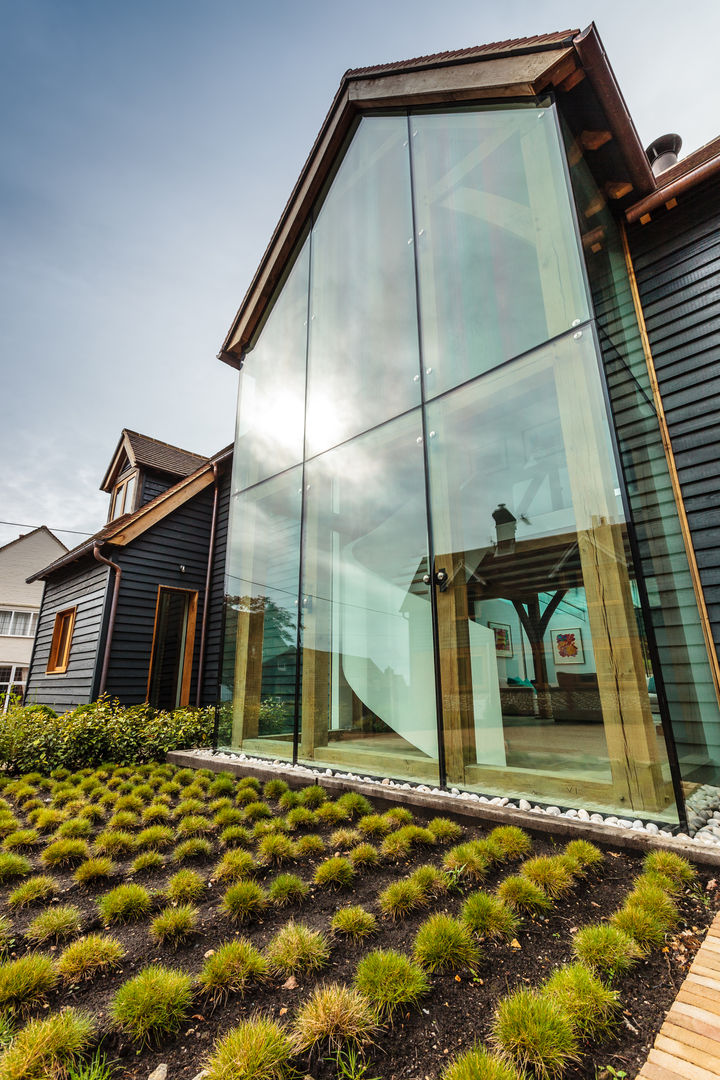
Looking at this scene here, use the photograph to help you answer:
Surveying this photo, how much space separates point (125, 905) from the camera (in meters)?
2.12

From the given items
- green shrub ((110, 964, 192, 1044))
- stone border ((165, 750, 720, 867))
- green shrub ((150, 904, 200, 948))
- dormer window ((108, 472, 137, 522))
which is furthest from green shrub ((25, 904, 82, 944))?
dormer window ((108, 472, 137, 522))

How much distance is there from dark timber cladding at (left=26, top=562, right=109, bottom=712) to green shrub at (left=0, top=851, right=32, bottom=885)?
17.2 feet

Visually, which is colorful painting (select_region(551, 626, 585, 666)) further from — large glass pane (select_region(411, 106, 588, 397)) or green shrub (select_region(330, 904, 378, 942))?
large glass pane (select_region(411, 106, 588, 397))

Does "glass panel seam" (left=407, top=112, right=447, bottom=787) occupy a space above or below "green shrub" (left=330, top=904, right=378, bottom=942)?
above

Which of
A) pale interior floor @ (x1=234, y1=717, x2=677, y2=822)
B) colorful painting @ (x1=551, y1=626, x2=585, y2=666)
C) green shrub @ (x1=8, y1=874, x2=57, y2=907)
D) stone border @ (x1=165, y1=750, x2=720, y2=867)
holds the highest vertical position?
colorful painting @ (x1=551, y1=626, x2=585, y2=666)

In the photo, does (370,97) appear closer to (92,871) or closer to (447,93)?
(447,93)

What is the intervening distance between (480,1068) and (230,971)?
34.1 inches

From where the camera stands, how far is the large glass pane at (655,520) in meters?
3.25

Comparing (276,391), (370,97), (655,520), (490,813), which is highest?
(370,97)

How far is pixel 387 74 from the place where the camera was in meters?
5.61

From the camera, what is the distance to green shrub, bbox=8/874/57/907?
2.26 m

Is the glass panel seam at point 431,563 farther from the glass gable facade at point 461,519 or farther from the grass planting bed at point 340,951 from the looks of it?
the grass planting bed at point 340,951

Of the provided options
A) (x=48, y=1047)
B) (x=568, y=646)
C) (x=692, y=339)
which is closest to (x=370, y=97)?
(x=692, y=339)

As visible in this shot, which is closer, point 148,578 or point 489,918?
point 489,918
